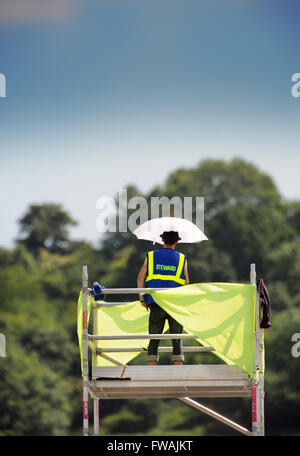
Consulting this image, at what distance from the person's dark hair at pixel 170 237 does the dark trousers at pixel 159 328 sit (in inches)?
41.1

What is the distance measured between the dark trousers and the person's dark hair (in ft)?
3.43

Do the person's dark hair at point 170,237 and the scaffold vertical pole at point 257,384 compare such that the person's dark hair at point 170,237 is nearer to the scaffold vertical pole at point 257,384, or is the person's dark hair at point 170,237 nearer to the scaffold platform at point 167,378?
the scaffold vertical pole at point 257,384

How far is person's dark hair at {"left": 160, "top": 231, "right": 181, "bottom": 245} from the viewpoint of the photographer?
18203 millimetres

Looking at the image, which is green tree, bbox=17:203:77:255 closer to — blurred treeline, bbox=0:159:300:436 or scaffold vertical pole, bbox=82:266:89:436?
blurred treeline, bbox=0:159:300:436

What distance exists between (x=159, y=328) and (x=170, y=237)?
4.80ft

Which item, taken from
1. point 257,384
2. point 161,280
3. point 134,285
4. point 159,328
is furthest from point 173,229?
point 134,285

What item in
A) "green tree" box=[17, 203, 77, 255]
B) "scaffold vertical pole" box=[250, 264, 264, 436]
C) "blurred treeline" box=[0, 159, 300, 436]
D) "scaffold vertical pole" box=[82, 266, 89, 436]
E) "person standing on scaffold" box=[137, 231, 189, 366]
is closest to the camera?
"scaffold vertical pole" box=[250, 264, 264, 436]

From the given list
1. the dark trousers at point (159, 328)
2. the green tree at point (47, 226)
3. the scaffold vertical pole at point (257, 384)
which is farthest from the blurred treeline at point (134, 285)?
the scaffold vertical pole at point (257, 384)

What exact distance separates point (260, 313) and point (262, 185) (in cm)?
13226

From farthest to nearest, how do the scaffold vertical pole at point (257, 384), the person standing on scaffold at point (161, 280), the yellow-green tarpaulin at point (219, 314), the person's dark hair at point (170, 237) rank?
the person's dark hair at point (170, 237), the person standing on scaffold at point (161, 280), the yellow-green tarpaulin at point (219, 314), the scaffold vertical pole at point (257, 384)

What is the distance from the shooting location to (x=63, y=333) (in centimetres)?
11700

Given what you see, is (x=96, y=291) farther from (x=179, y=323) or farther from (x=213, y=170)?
(x=213, y=170)

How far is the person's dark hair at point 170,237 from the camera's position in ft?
59.7

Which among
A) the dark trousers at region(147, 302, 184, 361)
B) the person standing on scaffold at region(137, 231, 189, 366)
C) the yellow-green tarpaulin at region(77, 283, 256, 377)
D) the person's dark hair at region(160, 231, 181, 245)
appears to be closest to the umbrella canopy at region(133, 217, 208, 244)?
the person's dark hair at region(160, 231, 181, 245)
